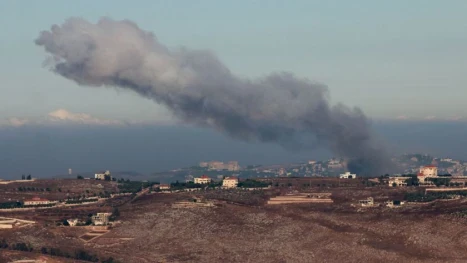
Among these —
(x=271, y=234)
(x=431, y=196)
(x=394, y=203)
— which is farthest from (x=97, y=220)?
(x=431, y=196)

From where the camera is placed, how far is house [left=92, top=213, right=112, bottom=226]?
18238 centimetres

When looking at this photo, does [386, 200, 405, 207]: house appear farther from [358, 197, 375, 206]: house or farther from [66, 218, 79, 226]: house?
[66, 218, 79, 226]: house

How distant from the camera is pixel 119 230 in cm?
17638

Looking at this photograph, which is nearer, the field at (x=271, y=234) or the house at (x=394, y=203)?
the field at (x=271, y=234)

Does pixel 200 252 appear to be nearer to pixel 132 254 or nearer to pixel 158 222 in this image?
pixel 132 254

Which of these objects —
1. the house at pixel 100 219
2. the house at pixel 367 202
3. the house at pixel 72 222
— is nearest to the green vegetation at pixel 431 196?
the house at pixel 367 202

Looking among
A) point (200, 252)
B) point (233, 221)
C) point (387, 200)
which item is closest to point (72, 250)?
point (200, 252)

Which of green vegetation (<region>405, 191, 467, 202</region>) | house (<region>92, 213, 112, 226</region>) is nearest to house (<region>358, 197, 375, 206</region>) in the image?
green vegetation (<region>405, 191, 467, 202</region>)

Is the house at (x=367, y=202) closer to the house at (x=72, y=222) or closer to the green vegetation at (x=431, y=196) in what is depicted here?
the green vegetation at (x=431, y=196)

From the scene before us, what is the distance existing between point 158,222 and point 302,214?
2663 centimetres

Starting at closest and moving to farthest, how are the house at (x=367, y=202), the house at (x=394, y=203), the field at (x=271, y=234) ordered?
the field at (x=271, y=234), the house at (x=394, y=203), the house at (x=367, y=202)

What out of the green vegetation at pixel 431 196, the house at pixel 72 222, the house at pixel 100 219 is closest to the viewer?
the house at pixel 100 219

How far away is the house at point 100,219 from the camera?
182 metres

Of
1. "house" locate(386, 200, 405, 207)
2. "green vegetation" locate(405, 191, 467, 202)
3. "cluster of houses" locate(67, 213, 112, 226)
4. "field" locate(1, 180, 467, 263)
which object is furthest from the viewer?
"green vegetation" locate(405, 191, 467, 202)
